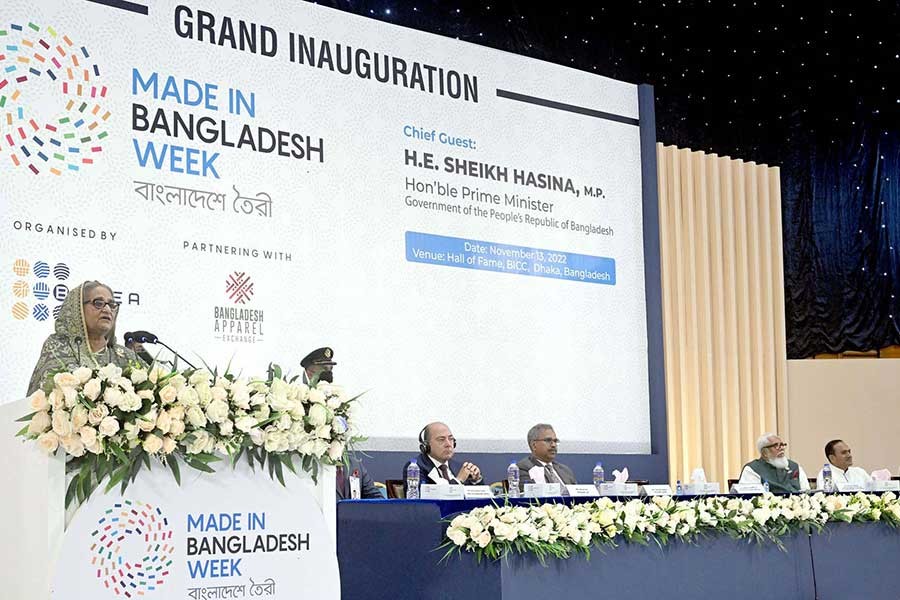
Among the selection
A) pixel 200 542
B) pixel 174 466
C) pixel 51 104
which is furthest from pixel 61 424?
pixel 51 104

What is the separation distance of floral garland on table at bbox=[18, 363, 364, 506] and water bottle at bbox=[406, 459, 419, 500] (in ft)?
6.28

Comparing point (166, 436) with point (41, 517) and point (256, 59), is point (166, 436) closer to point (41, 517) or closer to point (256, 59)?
point (41, 517)

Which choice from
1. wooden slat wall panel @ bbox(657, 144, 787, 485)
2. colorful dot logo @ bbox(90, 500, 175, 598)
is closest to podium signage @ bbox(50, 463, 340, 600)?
colorful dot logo @ bbox(90, 500, 175, 598)

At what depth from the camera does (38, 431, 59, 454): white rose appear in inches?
88.0

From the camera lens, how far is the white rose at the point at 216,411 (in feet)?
7.89

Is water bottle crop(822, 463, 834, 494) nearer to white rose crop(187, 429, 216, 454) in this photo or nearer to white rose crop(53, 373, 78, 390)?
white rose crop(187, 429, 216, 454)

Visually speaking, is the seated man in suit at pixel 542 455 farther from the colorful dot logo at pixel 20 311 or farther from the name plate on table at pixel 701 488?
the colorful dot logo at pixel 20 311

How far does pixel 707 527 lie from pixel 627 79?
17.7 feet

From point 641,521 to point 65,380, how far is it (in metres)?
2.32

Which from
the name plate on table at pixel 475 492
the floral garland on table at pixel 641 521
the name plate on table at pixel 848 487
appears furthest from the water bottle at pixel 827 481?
the name plate on table at pixel 475 492

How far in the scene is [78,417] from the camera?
2.24 meters

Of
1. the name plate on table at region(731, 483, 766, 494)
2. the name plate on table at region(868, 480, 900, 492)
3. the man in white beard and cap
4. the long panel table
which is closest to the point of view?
the long panel table

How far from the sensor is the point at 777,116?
10.1 meters

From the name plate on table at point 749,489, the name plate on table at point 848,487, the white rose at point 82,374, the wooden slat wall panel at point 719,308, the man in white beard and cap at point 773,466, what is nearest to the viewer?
the white rose at point 82,374
